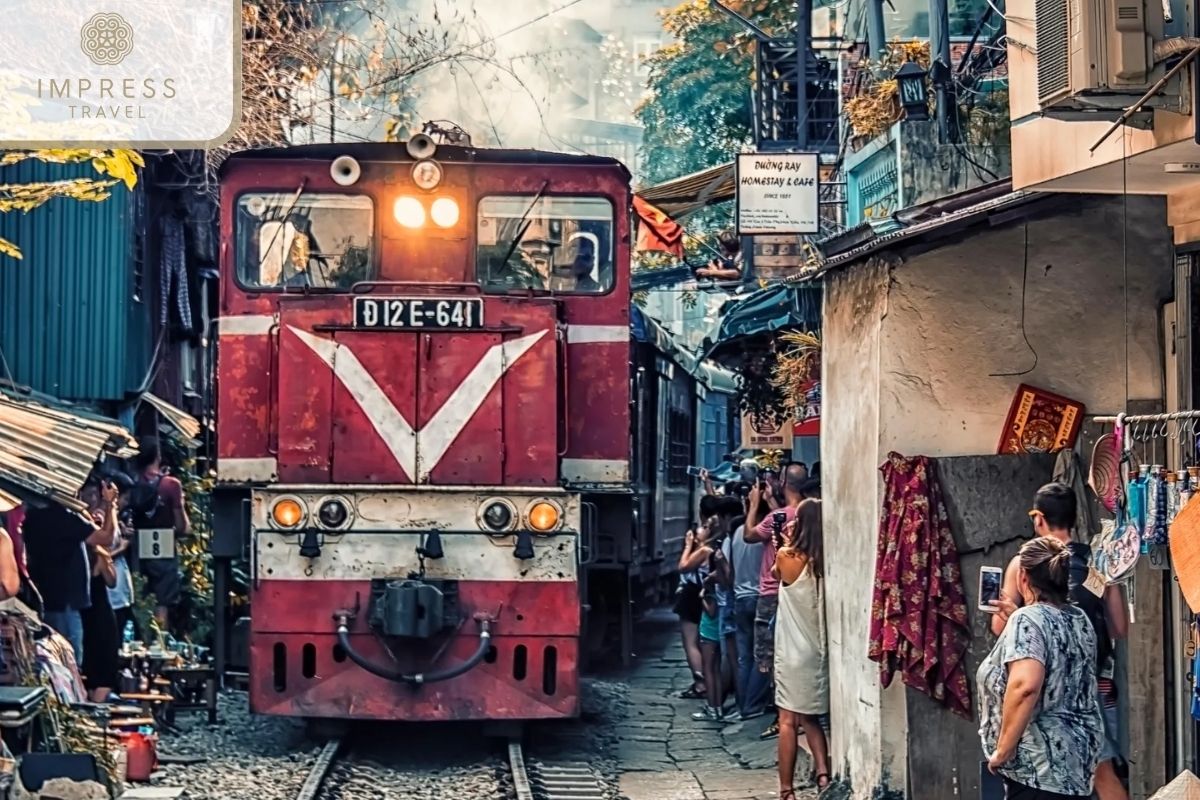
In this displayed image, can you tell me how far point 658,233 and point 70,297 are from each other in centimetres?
551

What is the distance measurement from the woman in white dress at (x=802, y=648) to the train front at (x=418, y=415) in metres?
1.48

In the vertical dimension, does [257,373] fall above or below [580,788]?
above

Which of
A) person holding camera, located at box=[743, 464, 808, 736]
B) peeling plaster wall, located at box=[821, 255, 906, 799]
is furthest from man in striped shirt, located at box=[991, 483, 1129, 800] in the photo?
person holding camera, located at box=[743, 464, 808, 736]

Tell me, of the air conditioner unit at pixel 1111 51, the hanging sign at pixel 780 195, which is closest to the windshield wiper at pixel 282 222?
the hanging sign at pixel 780 195

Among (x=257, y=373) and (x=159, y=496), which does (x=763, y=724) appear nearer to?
(x=257, y=373)

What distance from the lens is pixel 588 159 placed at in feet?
37.2

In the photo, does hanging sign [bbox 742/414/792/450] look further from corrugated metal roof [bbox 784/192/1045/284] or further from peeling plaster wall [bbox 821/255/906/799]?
corrugated metal roof [bbox 784/192/1045/284]

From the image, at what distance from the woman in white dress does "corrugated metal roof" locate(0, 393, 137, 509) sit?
13.0ft

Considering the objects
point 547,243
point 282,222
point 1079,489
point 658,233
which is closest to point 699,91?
point 658,233

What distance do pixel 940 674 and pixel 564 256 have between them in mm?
4296

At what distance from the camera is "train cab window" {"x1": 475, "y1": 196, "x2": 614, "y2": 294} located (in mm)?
11305

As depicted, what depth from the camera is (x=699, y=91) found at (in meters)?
29.4

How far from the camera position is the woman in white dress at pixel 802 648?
945 cm

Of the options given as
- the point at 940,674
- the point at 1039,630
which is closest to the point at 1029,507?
the point at 940,674
